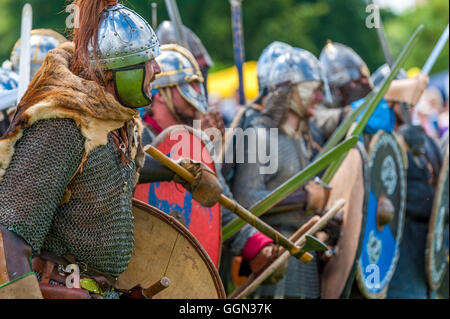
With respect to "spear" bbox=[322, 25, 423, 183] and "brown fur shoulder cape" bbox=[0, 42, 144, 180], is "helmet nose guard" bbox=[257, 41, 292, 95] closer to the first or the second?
"spear" bbox=[322, 25, 423, 183]

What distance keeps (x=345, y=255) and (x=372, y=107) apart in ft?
3.43

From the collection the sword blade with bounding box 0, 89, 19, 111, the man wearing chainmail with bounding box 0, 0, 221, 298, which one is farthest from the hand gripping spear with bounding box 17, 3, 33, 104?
the man wearing chainmail with bounding box 0, 0, 221, 298

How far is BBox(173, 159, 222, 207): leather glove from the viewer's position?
4246mm

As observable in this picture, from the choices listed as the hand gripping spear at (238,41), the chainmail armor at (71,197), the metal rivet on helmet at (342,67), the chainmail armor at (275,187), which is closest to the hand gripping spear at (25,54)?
the chainmail armor at (71,197)

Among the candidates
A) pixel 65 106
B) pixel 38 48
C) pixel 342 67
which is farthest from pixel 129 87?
pixel 342 67

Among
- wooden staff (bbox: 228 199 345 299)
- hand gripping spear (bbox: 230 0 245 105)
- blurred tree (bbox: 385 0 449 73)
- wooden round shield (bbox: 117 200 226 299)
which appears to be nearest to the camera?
wooden round shield (bbox: 117 200 226 299)

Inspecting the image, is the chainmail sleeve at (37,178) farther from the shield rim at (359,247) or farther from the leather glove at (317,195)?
the shield rim at (359,247)

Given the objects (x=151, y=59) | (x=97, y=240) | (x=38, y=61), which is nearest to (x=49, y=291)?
(x=97, y=240)

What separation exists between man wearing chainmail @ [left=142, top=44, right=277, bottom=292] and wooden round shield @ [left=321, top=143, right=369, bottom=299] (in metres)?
0.78

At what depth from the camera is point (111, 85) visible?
3.46 metres

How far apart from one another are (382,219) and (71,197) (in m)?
3.40

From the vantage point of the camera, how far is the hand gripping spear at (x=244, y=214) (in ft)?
13.7

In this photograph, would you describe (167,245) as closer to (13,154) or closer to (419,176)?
(13,154)

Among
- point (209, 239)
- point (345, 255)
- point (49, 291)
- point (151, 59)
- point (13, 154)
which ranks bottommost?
point (345, 255)
